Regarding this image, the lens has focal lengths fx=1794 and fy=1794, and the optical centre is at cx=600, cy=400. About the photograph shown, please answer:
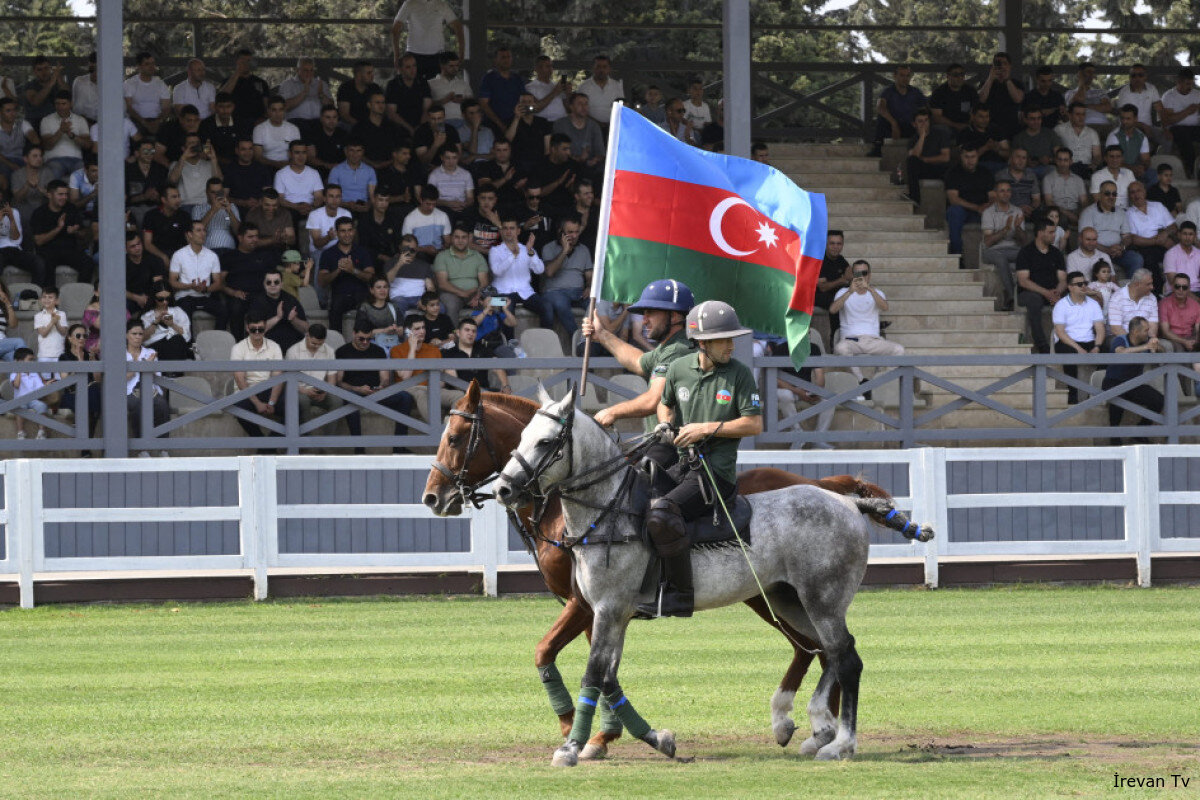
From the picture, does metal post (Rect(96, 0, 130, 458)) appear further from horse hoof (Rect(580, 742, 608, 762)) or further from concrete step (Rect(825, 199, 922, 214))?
concrete step (Rect(825, 199, 922, 214))

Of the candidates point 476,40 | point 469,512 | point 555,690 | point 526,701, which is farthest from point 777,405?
point 555,690

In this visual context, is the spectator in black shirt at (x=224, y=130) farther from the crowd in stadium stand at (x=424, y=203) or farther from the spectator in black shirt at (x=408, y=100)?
the spectator in black shirt at (x=408, y=100)

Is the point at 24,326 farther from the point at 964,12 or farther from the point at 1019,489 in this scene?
the point at 964,12

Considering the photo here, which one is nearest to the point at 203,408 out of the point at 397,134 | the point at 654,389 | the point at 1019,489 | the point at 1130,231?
the point at 397,134

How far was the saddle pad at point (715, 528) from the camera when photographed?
893 cm

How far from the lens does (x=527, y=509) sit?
9383 millimetres

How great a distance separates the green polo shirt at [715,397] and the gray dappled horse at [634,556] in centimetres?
36

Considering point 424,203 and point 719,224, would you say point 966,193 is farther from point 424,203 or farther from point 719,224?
point 719,224

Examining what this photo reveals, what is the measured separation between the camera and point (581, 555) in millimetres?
8922

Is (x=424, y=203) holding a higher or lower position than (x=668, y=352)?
higher

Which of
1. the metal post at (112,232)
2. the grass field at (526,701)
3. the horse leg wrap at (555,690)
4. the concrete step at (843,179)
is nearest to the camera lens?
Answer: the grass field at (526,701)

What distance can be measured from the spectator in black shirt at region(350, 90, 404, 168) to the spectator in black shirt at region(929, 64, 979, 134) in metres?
7.81

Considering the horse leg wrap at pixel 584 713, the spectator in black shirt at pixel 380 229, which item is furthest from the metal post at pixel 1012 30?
the horse leg wrap at pixel 584 713

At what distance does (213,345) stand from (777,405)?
604cm
